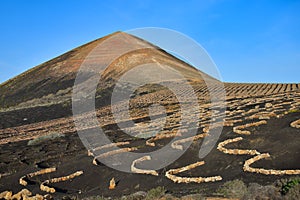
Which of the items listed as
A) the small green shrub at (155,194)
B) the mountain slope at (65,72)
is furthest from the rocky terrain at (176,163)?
the mountain slope at (65,72)

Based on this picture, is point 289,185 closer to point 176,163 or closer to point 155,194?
point 155,194

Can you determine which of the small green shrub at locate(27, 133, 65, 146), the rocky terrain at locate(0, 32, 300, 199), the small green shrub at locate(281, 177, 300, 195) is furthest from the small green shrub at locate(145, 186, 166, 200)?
the small green shrub at locate(27, 133, 65, 146)

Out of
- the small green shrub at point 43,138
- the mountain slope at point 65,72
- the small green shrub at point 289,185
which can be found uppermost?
the mountain slope at point 65,72

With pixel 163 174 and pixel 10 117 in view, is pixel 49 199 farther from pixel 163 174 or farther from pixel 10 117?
pixel 10 117

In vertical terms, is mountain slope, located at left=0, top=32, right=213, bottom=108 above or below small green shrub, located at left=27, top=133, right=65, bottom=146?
above

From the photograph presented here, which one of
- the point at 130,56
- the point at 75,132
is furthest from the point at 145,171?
the point at 130,56

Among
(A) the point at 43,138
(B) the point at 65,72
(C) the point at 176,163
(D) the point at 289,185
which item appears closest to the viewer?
(D) the point at 289,185

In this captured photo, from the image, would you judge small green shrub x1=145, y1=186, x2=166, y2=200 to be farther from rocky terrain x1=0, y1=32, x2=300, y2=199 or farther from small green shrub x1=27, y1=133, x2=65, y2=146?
small green shrub x1=27, y1=133, x2=65, y2=146

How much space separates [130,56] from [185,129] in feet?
240

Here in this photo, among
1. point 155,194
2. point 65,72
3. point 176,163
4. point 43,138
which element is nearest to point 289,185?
point 155,194

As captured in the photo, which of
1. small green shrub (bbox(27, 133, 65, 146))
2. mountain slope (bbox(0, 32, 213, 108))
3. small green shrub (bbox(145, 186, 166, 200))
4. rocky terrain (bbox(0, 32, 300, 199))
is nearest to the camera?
small green shrub (bbox(145, 186, 166, 200))

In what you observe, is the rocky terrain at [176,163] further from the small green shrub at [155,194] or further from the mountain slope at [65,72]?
the mountain slope at [65,72]

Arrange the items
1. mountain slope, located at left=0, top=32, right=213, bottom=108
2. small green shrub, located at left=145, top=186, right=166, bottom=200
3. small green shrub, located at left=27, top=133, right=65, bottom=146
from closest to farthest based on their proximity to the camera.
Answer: small green shrub, located at left=145, top=186, right=166, bottom=200
small green shrub, located at left=27, top=133, right=65, bottom=146
mountain slope, located at left=0, top=32, right=213, bottom=108

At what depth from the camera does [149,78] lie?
81.4 meters
